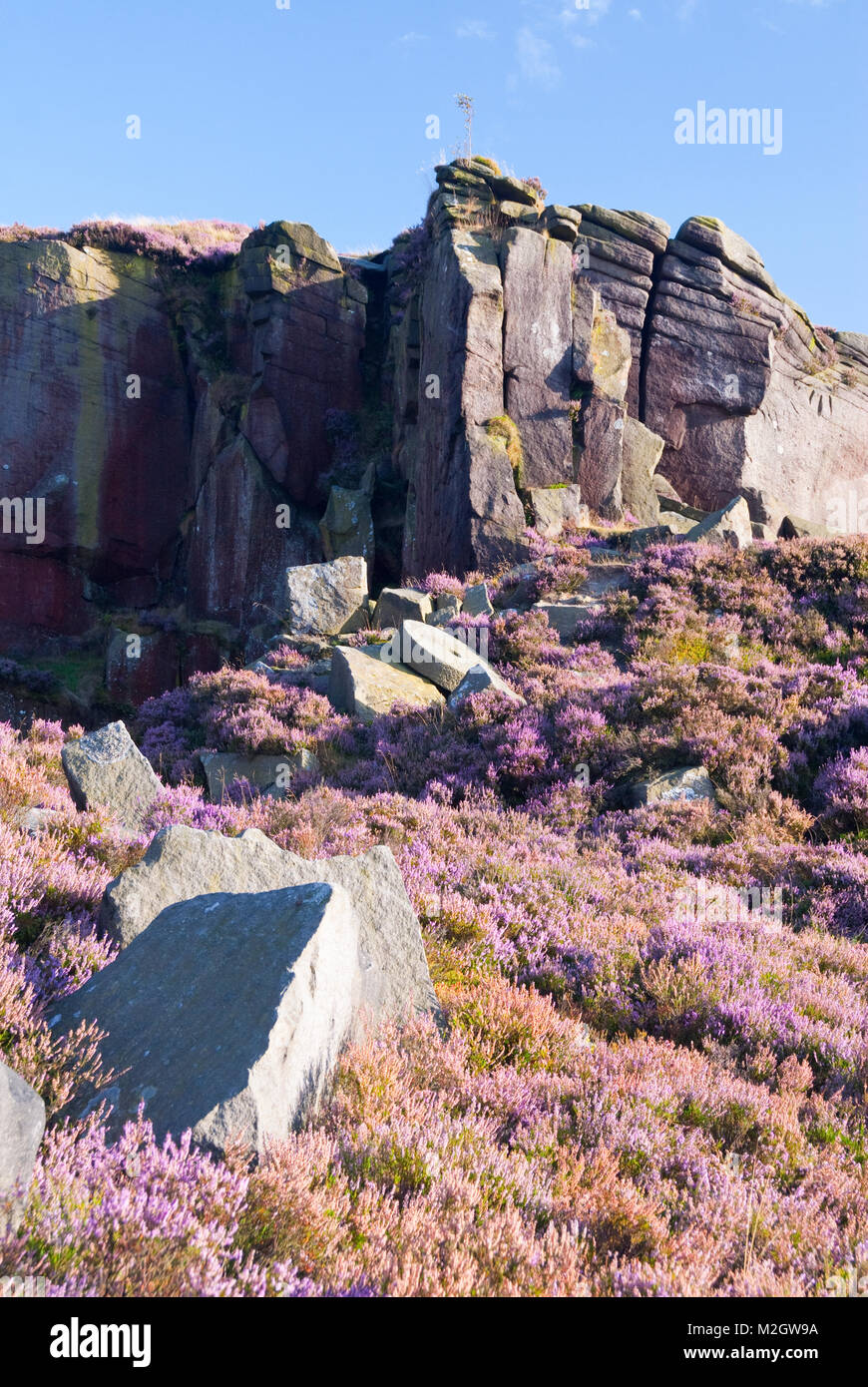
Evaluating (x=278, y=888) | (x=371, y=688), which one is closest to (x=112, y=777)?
(x=278, y=888)

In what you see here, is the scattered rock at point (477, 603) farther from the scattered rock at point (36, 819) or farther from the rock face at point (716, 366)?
the rock face at point (716, 366)

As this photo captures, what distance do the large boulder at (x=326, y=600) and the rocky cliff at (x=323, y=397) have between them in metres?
4.31

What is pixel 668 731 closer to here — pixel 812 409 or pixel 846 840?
pixel 846 840

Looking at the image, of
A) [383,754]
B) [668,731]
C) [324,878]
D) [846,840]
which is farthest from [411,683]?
[324,878]

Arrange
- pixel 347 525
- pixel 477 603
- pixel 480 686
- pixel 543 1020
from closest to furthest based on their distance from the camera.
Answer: pixel 543 1020, pixel 480 686, pixel 477 603, pixel 347 525

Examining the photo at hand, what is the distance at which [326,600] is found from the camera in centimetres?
1891

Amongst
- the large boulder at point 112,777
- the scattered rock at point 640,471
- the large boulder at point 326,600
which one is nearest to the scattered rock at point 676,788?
the large boulder at point 112,777

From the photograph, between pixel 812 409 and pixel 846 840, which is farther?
pixel 812 409

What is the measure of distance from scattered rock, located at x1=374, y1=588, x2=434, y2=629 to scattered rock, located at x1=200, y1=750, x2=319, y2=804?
6.30m

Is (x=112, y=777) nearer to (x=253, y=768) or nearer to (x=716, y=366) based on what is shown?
(x=253, y=768)

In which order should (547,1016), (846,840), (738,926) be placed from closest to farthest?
(547,1016) → (738,926) → (846,840)

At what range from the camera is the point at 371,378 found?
30266 mm

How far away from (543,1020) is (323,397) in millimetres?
27956
